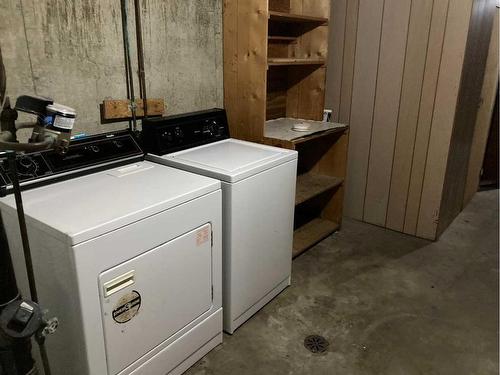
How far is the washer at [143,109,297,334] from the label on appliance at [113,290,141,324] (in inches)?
20.6

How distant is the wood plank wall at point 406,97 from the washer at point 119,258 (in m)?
1.81

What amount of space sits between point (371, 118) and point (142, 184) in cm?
204

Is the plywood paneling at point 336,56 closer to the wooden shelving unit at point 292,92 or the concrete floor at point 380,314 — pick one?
the wooden shelving unit at point 292,92

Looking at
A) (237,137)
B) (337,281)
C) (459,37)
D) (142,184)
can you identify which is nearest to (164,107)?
(237,137)

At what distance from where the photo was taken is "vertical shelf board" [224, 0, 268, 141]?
227 centimetres

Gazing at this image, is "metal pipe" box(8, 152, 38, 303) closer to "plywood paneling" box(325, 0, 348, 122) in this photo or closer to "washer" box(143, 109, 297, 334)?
"washer" box(143, 109, 297, 334)

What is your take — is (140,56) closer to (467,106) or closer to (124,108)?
(124,108)

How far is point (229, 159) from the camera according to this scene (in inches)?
80.0

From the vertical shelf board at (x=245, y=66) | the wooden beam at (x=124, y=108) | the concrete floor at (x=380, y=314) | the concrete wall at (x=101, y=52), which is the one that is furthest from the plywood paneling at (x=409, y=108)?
the wooden beam at (x=124, y=108)

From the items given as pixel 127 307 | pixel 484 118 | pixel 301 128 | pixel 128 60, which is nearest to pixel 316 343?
pixel 127 307

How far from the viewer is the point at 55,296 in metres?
1.39

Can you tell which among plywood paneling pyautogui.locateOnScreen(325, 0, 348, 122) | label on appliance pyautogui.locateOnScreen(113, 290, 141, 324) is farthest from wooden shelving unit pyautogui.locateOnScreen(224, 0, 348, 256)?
label on appliance pyautogui.locateOnScreen(113, 290, 141, 324)

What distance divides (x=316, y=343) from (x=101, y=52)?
5.83 feet

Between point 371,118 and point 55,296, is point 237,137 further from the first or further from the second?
point 55,296
